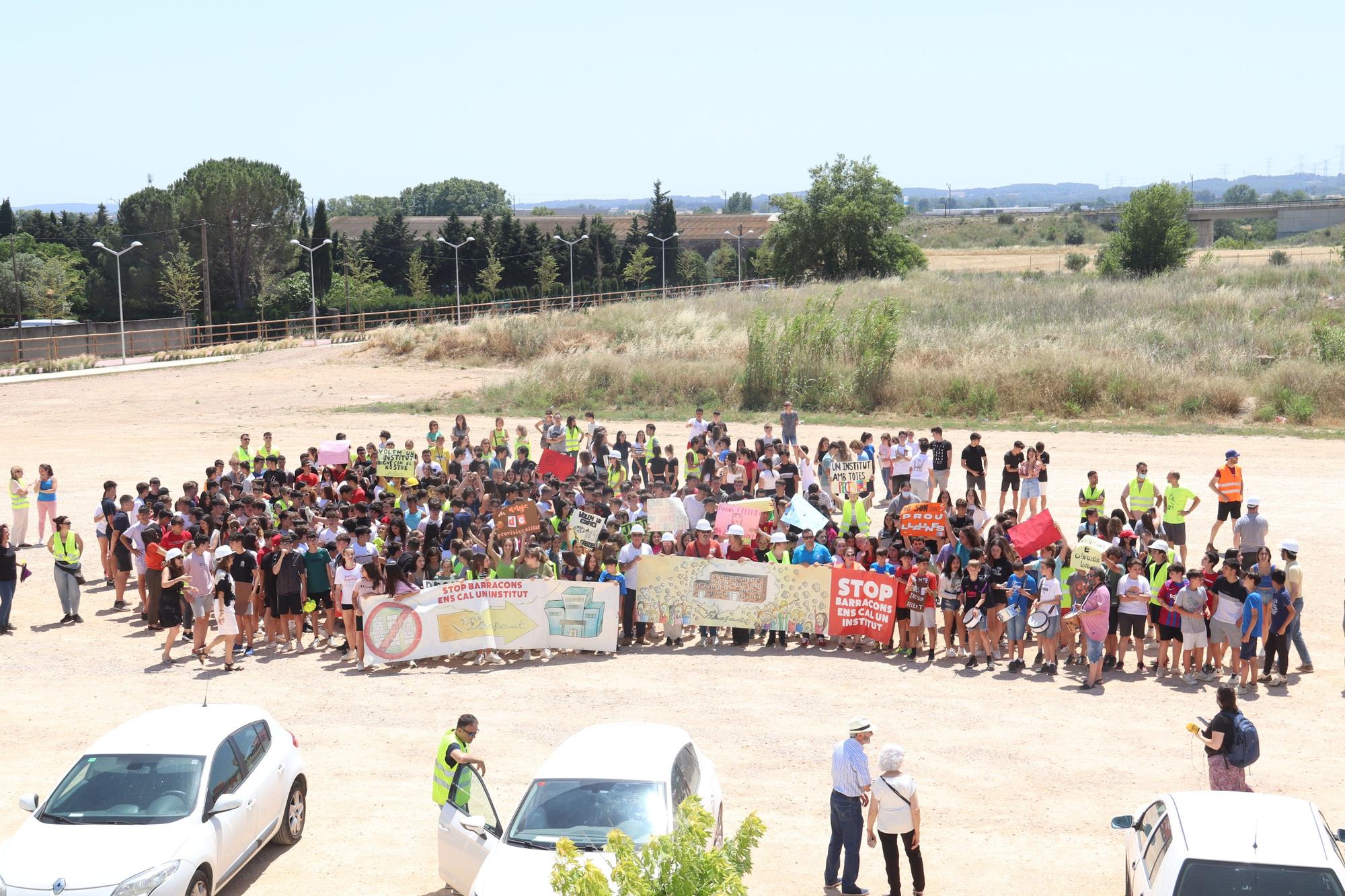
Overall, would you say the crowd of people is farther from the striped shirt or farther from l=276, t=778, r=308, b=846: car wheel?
the striped shirt

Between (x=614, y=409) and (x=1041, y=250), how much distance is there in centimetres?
10293

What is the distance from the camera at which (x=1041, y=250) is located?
13200cm

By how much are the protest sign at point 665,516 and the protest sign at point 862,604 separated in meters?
3.69

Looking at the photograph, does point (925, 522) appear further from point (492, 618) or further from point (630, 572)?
point (492, 618)

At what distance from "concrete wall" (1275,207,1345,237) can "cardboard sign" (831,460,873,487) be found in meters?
147

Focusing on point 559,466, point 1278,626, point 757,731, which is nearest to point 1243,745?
point 1278,626

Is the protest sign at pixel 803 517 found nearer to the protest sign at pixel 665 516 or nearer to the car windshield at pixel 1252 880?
the protest sign at pixel 665 516

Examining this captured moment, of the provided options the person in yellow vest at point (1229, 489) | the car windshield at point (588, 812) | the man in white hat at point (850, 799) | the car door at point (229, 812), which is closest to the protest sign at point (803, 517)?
the person in yellow vest at point (1229, 489)

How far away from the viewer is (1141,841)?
8.38 m

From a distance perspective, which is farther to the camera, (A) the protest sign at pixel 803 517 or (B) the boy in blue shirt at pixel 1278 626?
(A) the protest sign at pixel 803 517

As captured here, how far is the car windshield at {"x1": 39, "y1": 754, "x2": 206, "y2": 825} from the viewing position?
8.89m

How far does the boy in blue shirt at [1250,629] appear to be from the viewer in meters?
13.9

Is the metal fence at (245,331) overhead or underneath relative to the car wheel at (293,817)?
overhead

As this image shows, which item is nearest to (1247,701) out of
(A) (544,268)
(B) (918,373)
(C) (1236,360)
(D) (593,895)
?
(D) (593,895)
